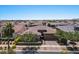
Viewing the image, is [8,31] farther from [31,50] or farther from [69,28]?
[69,28]

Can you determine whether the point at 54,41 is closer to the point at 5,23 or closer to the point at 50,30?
the point at 50,30

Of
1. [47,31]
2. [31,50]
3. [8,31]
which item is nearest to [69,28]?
[47,31]

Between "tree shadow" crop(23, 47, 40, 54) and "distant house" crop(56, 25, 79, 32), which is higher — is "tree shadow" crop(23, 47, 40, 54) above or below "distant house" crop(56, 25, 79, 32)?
below

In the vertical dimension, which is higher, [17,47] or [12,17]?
[12,17]

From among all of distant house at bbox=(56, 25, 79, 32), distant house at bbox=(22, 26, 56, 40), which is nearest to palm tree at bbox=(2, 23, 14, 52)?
distant house at bbox=(22, 26, 56, 40)

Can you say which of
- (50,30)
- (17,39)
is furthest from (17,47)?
(50,30)

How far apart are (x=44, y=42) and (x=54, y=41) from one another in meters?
0.16

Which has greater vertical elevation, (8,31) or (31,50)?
(8,31)

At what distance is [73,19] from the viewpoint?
9.41 feet

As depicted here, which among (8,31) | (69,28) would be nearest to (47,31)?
(69,28)

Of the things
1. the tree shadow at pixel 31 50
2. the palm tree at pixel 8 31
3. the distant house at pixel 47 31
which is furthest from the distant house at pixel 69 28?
the palm tree at pixel 8 31

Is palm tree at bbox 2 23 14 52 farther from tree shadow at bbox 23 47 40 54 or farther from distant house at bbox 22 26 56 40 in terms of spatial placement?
tree shadow at bbox 23 47 40 54
